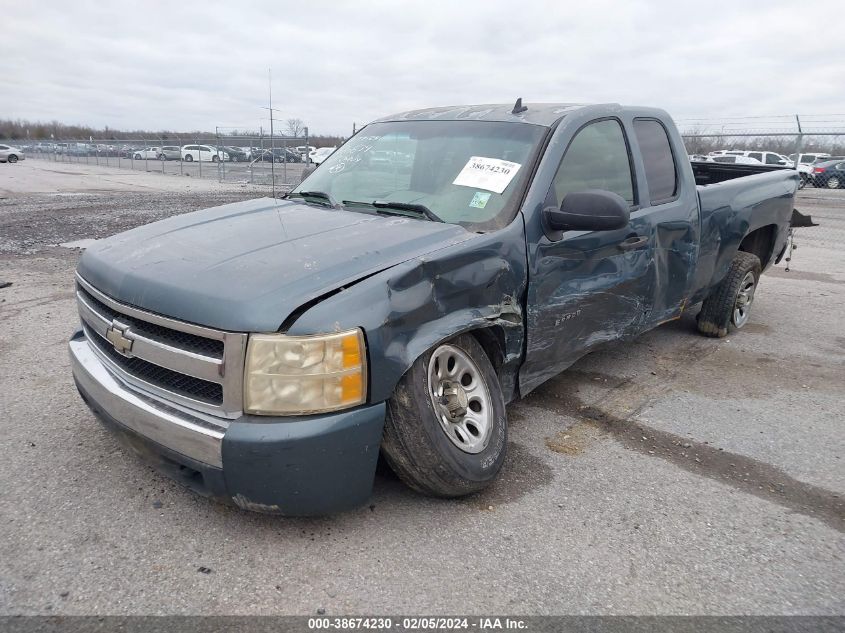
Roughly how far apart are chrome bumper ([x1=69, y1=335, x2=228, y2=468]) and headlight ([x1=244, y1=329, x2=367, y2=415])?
0.62 feet

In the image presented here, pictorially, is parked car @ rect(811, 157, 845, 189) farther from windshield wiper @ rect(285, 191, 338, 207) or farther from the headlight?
the headlight

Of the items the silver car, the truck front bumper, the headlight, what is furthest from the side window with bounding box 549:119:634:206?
the silver car

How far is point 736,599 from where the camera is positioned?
2.27 m

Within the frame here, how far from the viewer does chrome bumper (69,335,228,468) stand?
2.28m

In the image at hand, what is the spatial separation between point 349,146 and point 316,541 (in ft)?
8.80

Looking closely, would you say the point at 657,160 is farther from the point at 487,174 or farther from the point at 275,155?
the point at 275,155

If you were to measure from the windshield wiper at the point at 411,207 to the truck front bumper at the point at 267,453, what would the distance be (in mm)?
1154

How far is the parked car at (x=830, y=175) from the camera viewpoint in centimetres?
2386

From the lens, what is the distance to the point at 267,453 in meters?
2.22

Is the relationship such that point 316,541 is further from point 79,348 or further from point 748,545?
point 748,545

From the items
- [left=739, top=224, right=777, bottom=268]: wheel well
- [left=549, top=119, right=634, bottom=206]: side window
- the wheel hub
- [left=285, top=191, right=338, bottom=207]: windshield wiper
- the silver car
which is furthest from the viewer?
the silver car

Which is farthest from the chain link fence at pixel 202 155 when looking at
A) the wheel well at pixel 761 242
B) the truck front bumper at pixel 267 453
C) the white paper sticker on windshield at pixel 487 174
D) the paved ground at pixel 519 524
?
the truck front bumper at pixel 267 453

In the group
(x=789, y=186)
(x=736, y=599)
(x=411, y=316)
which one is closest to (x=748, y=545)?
(x=736, y=599)

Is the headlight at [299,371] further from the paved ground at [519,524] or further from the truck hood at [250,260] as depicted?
the paved ground at [519,524]
